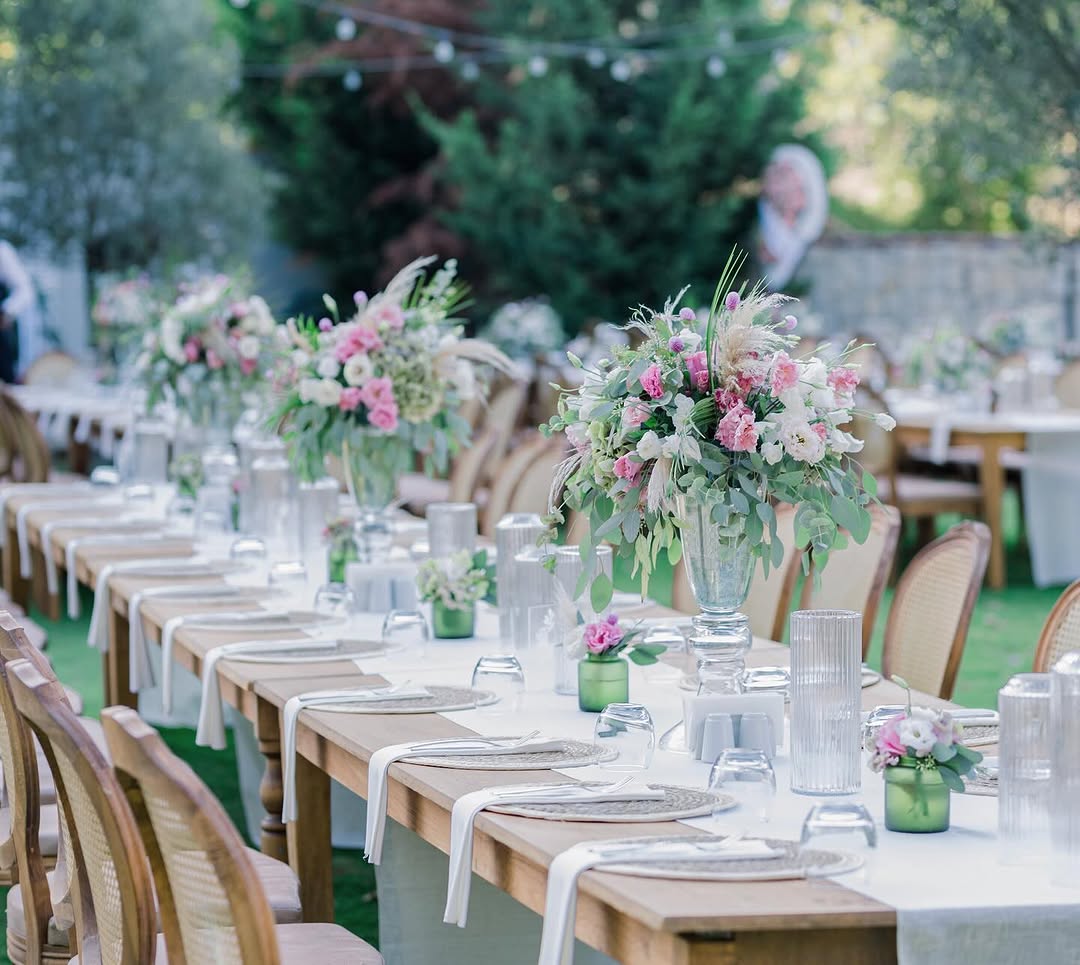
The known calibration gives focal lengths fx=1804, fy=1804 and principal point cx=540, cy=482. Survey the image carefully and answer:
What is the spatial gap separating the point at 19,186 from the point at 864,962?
14.7 m

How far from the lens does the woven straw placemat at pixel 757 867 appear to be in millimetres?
2037

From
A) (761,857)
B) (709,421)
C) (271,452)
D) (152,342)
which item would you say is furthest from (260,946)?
(152,342)

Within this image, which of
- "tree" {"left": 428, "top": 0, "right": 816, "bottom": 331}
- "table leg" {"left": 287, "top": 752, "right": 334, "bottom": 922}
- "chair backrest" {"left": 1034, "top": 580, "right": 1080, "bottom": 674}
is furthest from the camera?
"tree" {"left": 428, "top": 0, "right": 816, "bottom": 331}

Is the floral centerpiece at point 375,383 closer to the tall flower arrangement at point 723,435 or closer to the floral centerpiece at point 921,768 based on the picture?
the tall flower arrangement at point 723,435

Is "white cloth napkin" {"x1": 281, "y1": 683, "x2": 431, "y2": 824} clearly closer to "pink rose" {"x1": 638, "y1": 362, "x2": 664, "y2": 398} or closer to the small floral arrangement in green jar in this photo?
the small floral arrangement in green jar

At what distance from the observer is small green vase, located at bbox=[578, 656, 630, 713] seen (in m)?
2.94

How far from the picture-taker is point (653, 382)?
105 inches

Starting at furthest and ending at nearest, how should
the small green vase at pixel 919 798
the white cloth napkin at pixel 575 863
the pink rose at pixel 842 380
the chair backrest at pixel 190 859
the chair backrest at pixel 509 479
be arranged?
the chair backrest at pixel 509 479, the pink rose at pixel 842 380, the small green vase at pixel 919 798, the white cloth napkin at pixel 575 863, the chair backrest at pixel 190 859

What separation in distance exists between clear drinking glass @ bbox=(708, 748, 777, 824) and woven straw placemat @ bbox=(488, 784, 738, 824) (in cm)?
1

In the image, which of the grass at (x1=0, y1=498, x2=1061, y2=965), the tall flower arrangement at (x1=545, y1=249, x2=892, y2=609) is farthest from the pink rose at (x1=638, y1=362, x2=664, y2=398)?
the grass at (x1=0, y1=498, x2=1061, y2=965)

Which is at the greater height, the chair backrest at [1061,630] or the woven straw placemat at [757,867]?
the chair backrest at [1061,630]

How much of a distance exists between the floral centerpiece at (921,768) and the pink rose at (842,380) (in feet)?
2.05

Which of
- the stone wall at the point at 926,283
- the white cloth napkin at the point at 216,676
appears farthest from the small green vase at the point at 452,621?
the stone wall at the point at 926,283

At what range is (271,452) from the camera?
16.9ft
